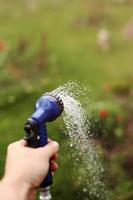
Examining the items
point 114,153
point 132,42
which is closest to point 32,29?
point 132,42

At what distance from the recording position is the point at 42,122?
2314 millimetres

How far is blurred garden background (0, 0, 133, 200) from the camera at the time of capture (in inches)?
216

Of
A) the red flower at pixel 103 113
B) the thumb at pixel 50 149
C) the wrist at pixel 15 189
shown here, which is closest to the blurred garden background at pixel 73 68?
the red flower at pixel 103 113

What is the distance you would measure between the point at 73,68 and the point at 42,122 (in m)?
6.06

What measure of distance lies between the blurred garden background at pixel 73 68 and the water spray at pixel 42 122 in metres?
2.61

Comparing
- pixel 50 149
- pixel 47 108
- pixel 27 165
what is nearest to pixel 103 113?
pixel 47 108

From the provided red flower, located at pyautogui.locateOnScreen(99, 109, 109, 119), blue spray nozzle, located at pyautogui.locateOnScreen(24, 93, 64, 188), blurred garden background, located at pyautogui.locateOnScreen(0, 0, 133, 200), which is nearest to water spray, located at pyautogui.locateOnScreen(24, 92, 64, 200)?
blue spray nozzle, located at pyautogui.locateOnScreen(24, 93, 64, 188)

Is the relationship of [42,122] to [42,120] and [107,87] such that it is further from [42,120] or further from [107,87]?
[107,87]

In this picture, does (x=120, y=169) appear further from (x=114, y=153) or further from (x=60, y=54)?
(x=60, y=54)

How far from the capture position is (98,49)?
9.17 meters

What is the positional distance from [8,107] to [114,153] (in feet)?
4.24

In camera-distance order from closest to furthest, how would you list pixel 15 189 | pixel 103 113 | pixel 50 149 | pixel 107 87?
1. pixel 15 189
2. pixel 50 149
3. pixel 103 113
4. pixel 107 87

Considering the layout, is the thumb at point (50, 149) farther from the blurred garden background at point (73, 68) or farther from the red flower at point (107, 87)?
the red flower at point (107, 87)

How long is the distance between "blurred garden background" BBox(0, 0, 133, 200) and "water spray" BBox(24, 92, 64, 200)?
261 cm
